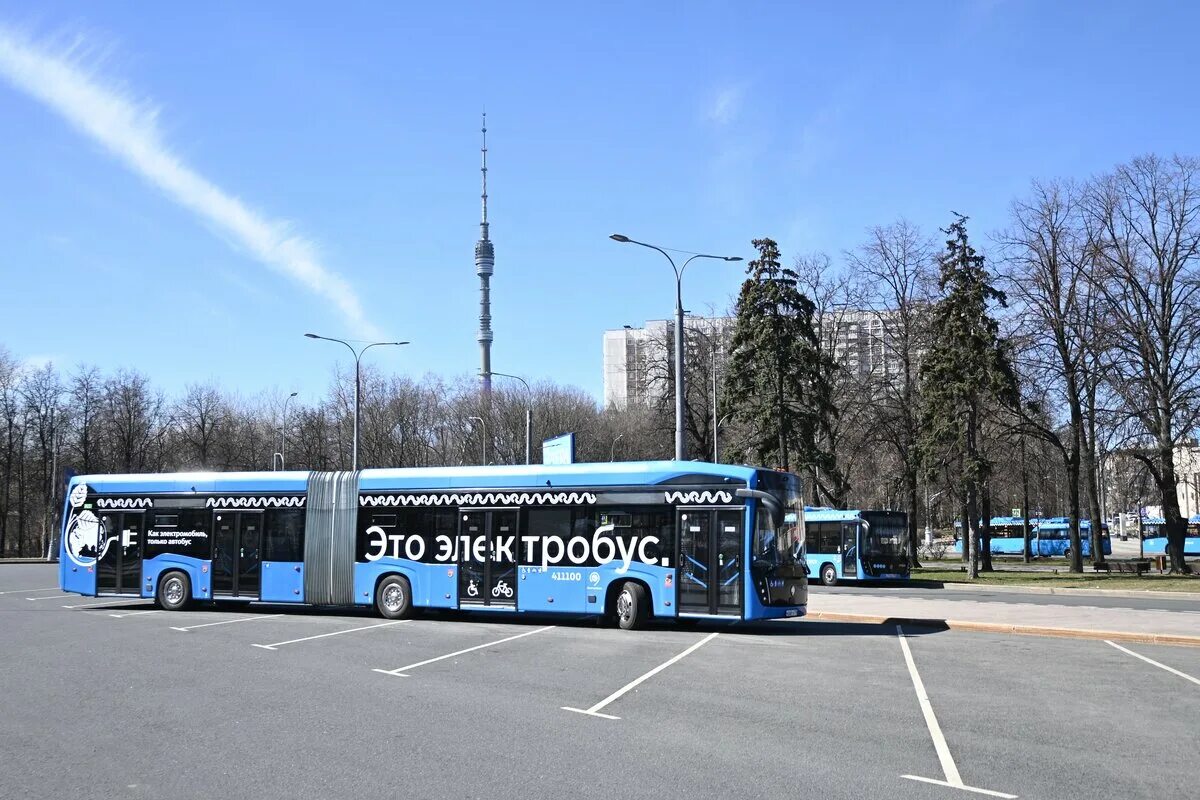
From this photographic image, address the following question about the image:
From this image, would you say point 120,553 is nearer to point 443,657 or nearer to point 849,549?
point 443,657

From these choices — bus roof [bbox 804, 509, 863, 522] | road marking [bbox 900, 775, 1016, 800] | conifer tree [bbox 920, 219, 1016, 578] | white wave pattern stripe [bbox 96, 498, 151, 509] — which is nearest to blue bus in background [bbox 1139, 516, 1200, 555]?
conifer tree [bbox 920, 219, 1016, 578]

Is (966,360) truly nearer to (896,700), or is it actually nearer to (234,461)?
(896,700)

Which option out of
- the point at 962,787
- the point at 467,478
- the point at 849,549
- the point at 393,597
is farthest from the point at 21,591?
the point at 962,787

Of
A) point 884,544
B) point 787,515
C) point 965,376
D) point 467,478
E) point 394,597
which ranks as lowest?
point 394,597

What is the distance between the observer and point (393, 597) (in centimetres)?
2178

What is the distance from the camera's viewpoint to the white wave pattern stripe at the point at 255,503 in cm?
2308

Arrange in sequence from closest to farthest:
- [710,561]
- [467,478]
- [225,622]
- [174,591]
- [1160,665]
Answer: [1160,665] < [710,561] < [225,622] < [467,478] < [174,591]

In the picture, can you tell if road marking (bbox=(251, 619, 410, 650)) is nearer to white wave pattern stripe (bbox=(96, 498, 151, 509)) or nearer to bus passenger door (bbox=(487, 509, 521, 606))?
bus passenger door (bbox=(487, 509, 521, 606))

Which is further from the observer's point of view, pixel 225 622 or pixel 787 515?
pixel 225 622

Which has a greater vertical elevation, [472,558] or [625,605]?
[472,558]

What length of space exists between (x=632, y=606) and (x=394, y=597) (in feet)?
18.5

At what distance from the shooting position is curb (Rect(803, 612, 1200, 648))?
1795 centimetres

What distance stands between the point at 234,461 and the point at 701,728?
6668cm

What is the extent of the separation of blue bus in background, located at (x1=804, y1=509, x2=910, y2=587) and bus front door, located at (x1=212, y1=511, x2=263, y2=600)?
71.8 feet
